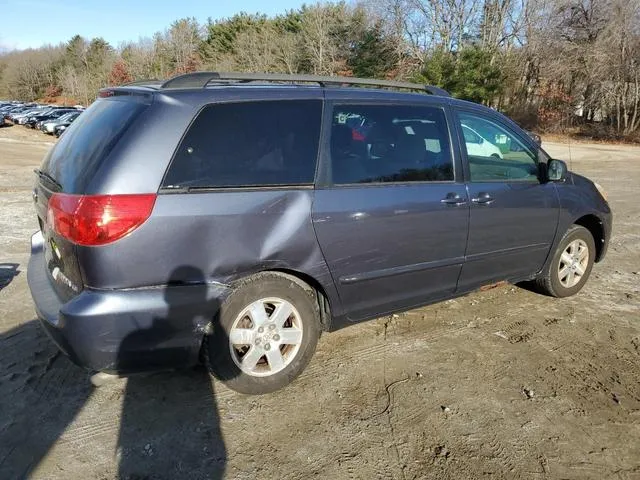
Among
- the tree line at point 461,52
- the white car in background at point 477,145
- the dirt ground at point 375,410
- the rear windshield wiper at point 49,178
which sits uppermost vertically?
the tree line at point 461,52

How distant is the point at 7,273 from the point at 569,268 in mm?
5299

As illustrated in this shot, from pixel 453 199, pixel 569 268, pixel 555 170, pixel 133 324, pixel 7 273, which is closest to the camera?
pixel 133 324

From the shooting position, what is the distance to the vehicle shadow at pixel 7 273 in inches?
183

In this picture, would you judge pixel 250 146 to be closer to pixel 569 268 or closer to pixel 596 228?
pixel 569 268

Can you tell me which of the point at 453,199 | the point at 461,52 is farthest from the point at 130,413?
the point at 461,52

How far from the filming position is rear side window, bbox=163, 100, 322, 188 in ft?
8.72

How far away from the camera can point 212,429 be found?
2.72 meters

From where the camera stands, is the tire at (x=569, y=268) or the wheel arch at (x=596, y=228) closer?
the tire at (x=569, y=268)

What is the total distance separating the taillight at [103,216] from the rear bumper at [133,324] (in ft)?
0.92

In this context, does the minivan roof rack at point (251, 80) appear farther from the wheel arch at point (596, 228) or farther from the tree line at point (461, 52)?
the tree line at point (461, 52)

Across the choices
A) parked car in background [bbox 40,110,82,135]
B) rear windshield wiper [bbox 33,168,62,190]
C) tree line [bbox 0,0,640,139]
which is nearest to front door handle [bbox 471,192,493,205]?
rear windshield wiper [bbox 33,168,62,190]

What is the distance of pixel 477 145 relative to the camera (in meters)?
3.89

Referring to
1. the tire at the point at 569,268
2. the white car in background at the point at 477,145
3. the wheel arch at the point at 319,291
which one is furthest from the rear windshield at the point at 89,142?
the tire at the point at 569,268

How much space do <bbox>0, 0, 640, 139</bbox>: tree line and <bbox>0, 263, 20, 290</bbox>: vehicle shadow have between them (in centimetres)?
2899
